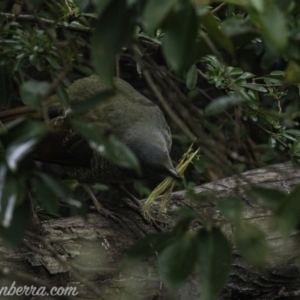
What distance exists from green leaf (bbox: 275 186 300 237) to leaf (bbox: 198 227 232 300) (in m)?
0.12

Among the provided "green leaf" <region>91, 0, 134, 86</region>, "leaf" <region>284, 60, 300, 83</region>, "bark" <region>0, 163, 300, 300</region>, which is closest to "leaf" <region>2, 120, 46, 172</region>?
"green leaf" <region>91, 0, 134, 86</region>

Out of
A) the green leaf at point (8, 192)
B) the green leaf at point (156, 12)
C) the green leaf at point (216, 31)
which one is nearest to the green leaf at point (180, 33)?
the green leaf at point (156, 12)

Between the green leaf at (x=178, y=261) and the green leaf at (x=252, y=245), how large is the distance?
89 millimetres

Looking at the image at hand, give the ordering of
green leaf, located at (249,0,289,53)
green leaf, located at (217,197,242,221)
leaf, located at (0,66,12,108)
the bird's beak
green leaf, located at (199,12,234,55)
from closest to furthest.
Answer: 1. green leaf, located at (249,0,289,53)
2. green leaf, located at (217,197,242,221)
3. green leaf, located at (199,12,234,55)
4. leaf, located at (0,66,12,108)
5. the bird's beak

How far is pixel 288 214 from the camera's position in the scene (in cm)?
131

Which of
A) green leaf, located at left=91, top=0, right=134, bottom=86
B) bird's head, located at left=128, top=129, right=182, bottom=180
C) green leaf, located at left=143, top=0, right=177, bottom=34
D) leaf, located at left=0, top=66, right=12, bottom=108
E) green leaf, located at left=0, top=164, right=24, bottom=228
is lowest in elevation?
bird's head, located at left=128, top=129, right=182, bottom=180

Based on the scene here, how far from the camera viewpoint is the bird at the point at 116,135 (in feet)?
10.6

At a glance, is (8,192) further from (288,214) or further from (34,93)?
(288,214)

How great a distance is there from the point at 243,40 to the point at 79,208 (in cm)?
51

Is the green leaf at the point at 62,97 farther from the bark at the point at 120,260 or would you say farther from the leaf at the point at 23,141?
the bark at the point at 120,260

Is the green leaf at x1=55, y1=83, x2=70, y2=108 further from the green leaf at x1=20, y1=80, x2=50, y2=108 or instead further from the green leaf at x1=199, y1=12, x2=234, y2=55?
the green leaf at x1=199, y1=12, x2=234, y2=55

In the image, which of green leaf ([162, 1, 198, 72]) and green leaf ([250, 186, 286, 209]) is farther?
green leaf ([250, 186, 286, 209])

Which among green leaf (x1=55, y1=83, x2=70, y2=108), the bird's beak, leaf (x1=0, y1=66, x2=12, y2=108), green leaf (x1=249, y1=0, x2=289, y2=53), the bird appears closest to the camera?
green leaf (x1=249, y1=0, x2=289, y2=53)

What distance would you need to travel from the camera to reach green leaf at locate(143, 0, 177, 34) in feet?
4.01
